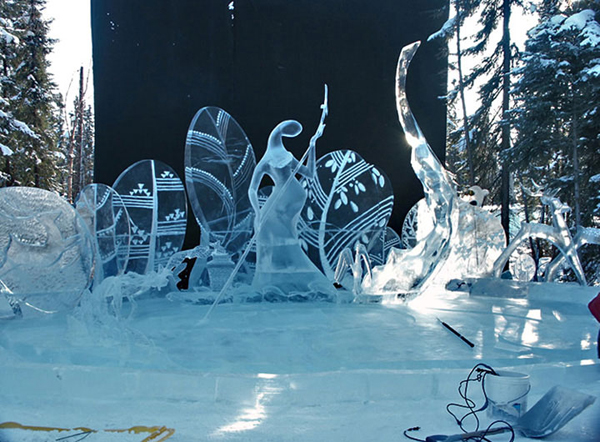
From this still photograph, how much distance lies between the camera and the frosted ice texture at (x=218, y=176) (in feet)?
19.5

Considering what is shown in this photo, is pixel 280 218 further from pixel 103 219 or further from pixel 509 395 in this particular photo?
pixel 509 395

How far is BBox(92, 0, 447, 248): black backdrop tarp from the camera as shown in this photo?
8719 millimetres

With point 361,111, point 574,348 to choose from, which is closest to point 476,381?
point 574,348

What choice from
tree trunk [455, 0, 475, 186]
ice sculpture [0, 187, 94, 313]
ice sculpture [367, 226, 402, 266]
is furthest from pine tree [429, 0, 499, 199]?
ice sculpture [0, 187, 94, 313]

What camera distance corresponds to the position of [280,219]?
5.29 metres

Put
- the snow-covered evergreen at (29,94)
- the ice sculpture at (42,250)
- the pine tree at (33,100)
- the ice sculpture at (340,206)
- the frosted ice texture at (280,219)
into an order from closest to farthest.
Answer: the ice sculpture at (42,250), the frosted ice texture at (280,219), the ice sculpture at (340,206), the snow-covered evergreen at (29,94), the pine tree at (33,100)

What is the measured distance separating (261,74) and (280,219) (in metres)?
4.55

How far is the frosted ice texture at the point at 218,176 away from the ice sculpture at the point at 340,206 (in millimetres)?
896

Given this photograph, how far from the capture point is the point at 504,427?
2.14m

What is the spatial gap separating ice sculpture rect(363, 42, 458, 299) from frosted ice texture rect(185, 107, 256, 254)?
5.83 ft

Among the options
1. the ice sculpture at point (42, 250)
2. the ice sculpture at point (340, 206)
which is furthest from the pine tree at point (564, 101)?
the ice sculpture at point (42, 250)

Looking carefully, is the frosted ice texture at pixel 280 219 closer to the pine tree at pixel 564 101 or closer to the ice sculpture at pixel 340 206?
the ice sculpture at pixel 340 206

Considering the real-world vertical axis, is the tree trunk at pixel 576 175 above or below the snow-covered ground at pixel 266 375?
above

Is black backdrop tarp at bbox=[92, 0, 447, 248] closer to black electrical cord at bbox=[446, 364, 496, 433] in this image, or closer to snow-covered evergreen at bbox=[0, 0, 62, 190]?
snow-covered evergreen at bbox=[0, 0, 62, 190]
